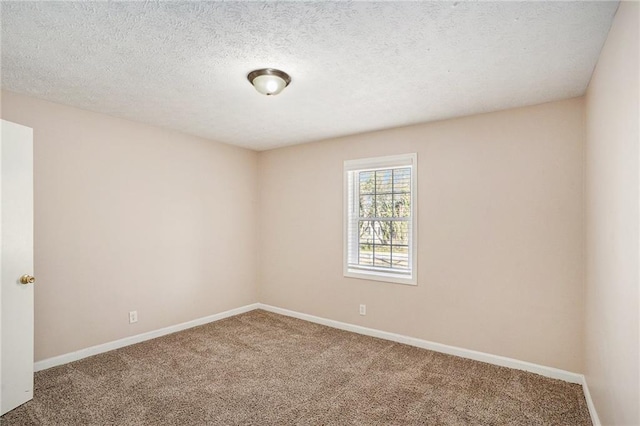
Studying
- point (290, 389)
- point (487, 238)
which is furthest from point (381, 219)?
point (290, 389)

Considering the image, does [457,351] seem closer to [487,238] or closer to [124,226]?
[487,238]

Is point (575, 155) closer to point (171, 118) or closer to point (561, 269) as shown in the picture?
point (561, 269)

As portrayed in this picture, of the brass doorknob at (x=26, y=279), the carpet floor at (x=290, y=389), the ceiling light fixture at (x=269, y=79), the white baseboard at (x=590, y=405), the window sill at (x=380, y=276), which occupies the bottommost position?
the carpet floor at (x=290, y=389)

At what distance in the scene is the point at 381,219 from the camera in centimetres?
414

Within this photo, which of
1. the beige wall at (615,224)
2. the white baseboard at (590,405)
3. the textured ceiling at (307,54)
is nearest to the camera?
the beige wall at (615,224)

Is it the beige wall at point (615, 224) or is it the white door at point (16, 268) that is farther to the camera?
the white door at point (16, 268)

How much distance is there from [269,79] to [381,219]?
2.28 meters

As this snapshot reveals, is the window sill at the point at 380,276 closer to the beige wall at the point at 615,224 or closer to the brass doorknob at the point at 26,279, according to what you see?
the beige wall at the point at 615,224

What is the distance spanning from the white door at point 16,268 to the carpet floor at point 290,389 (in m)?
0.21

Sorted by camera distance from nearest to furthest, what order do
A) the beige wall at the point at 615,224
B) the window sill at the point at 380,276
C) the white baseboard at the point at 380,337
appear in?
1. the beige wall at the point at 615,224
2. the white baseboard at the point at 380,337
3. the window sill at the point at 380,276

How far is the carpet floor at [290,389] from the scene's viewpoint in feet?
7.74

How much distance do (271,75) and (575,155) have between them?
2602 millimetres

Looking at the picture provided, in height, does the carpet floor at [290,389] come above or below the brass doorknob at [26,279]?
below

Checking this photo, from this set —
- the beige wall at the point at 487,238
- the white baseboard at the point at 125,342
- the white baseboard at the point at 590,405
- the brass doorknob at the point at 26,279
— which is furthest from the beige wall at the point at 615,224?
the white baseboard at the point at 125,342
